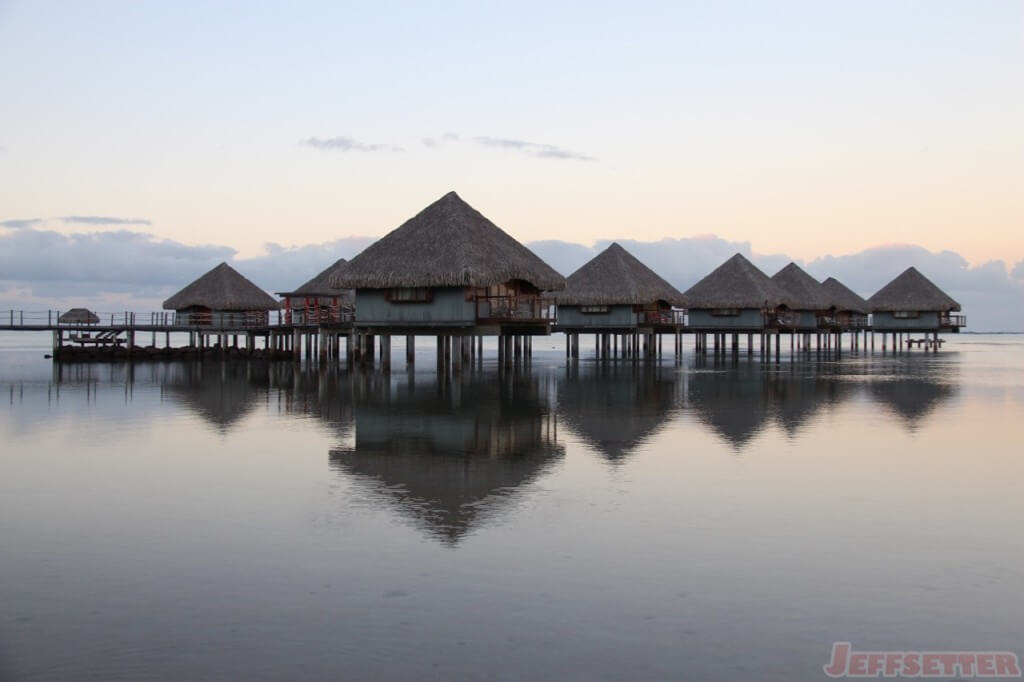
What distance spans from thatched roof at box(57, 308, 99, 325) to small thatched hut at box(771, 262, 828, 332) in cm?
4068

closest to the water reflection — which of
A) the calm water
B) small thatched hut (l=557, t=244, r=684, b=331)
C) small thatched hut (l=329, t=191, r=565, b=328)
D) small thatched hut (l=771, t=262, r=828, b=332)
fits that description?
the calm water

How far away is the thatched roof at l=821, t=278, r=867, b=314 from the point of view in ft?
235

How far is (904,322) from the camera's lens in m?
74.1

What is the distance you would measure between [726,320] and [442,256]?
28260 mm

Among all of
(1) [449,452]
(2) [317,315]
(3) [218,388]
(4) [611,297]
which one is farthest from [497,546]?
(4) [611,297]

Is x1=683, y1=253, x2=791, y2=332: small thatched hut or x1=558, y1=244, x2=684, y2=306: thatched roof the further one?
x1=683, y1=253, x2=791, y2=332: small thatched hut

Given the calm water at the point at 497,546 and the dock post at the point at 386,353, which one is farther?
the dock post at the point at 386,353

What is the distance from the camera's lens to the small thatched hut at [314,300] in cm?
4669

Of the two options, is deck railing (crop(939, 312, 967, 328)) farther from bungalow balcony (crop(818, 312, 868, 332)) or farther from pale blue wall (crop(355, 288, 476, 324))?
pale blue wall (crop(355, 288, 476, 324))

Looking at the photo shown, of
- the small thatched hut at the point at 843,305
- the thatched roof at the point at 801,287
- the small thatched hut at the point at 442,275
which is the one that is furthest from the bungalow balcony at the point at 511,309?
the small thatched hut at the point at 843,305

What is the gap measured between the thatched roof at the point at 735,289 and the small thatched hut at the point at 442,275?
21875 mm

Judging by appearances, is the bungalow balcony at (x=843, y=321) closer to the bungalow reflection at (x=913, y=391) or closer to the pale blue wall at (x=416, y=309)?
the bungalow reflection at (x=913, y=391)

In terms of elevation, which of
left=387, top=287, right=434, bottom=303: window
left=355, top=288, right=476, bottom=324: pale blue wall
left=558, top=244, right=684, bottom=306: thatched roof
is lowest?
left=355, top=288, right=476, bottom=324: pale blue wall

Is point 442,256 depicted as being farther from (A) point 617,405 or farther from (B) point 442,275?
(A) point 617,405
